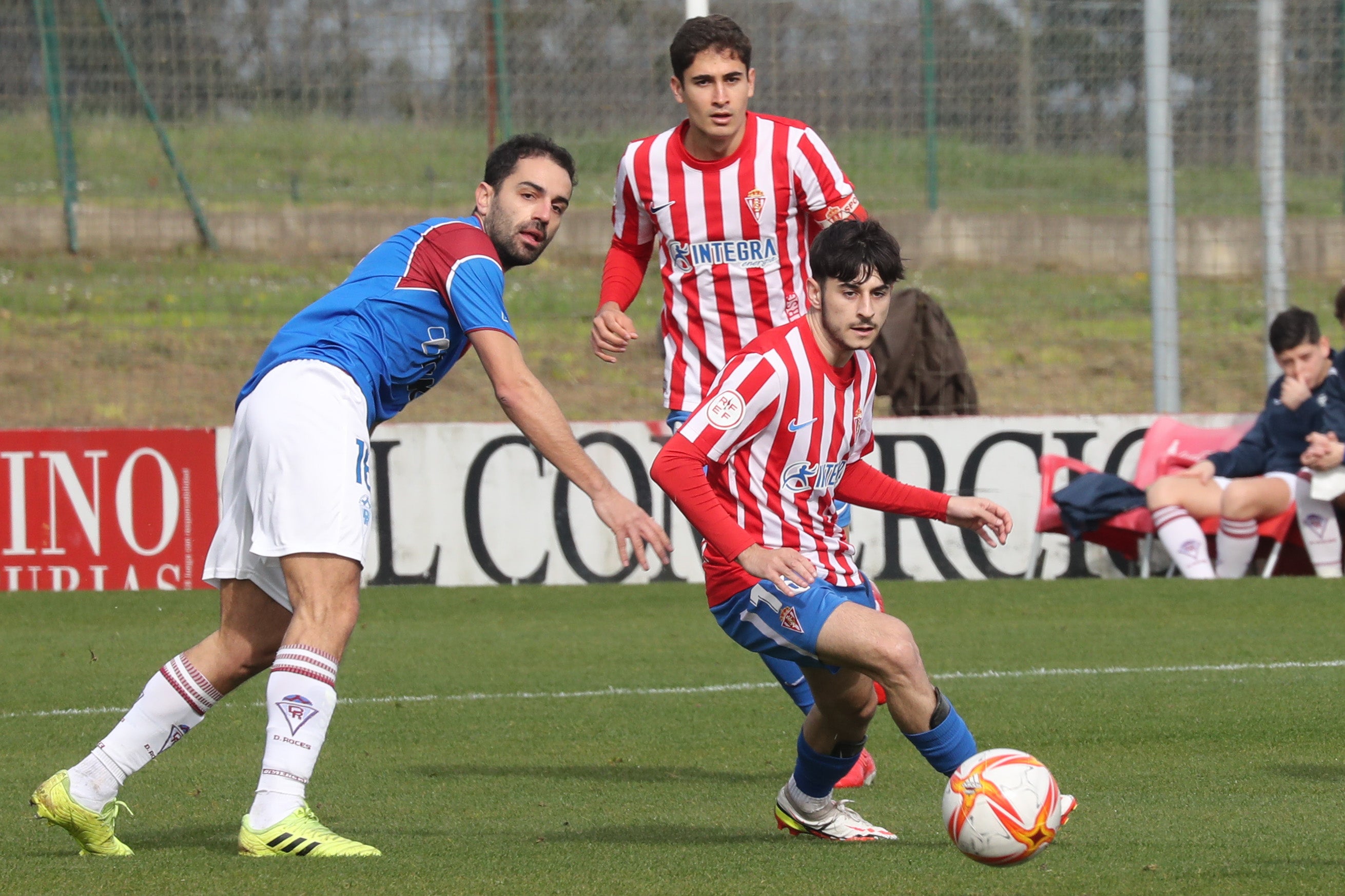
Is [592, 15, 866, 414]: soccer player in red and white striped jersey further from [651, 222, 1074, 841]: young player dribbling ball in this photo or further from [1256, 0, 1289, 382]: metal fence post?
[1256, 0, 1289, 382]: metal fence post

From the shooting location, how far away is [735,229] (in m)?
5.79

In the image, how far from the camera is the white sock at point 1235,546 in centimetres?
962

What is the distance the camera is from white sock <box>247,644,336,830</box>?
405cm

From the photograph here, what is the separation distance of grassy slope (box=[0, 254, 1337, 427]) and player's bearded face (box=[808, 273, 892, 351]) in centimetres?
737

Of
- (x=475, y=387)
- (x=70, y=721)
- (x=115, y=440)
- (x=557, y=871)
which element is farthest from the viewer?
(x=475, y=387)

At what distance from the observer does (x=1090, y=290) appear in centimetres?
1191

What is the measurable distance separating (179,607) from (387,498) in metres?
1.38

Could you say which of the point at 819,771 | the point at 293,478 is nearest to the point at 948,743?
the point at 819,771

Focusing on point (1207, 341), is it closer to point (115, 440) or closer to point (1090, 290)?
point (1090, 290)

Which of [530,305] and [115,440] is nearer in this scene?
[115,440]

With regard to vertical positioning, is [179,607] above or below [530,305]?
below

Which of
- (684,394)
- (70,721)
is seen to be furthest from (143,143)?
(684,394)

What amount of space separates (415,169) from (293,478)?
26.0ft

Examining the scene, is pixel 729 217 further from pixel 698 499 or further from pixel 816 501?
pixel 698 499
